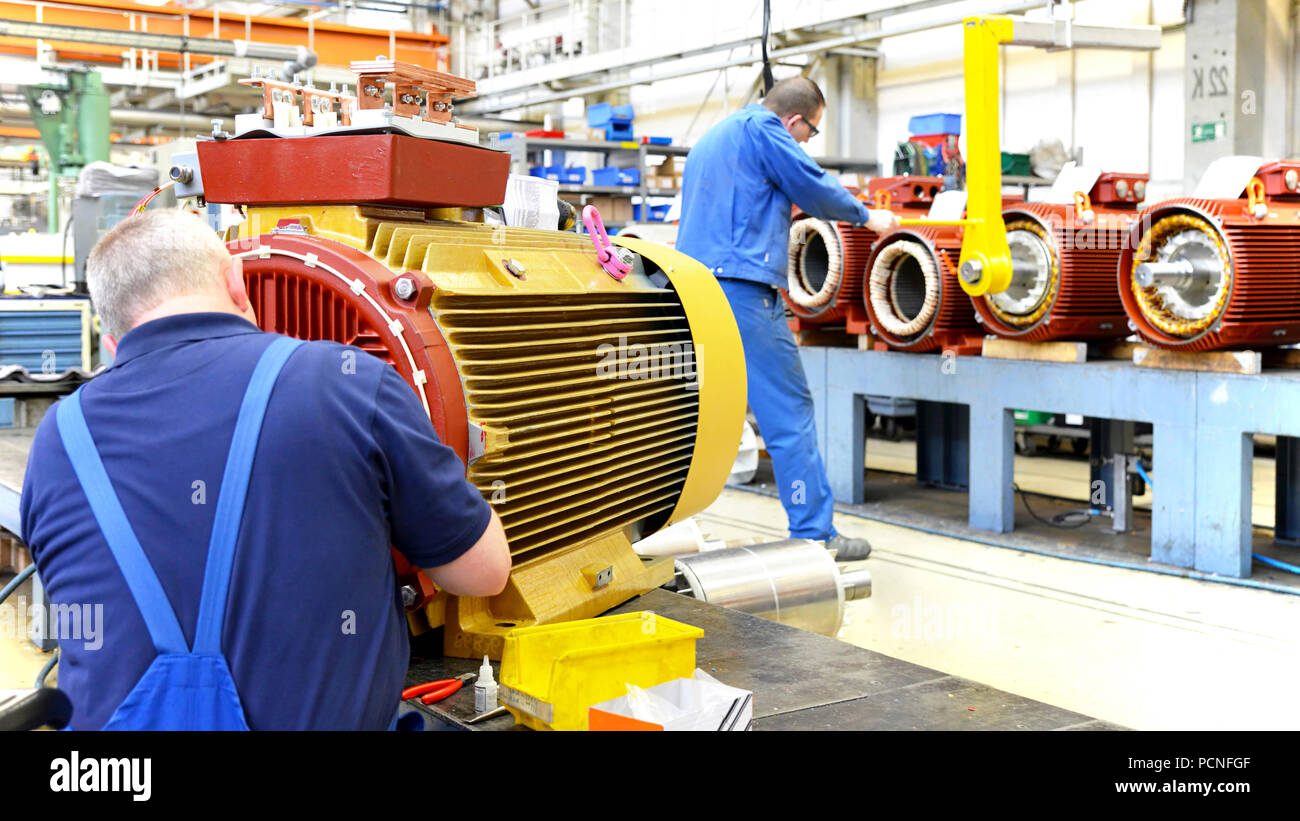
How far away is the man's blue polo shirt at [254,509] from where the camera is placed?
117 cm

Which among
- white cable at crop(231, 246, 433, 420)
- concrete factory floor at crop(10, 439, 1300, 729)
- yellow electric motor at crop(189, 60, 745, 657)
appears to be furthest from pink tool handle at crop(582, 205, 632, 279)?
concrete factory floor at crop(10, 439, 1300, 729)

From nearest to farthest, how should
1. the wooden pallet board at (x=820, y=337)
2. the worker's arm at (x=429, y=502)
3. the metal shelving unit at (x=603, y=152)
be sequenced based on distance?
the worker's arm at (x=429, y=502), the wooden pallet board at (x=820, y=337), the metal shelving unit at (x=603, y=152)

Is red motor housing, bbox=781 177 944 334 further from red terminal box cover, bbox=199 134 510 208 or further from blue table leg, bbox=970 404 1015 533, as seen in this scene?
red terminal box cover, bbox=199 134 510 208

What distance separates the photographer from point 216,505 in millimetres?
1170

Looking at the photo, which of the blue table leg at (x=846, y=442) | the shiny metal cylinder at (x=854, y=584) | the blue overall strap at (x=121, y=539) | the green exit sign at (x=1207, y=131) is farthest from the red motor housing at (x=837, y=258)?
the blue overall strap at (x=121, y=539)

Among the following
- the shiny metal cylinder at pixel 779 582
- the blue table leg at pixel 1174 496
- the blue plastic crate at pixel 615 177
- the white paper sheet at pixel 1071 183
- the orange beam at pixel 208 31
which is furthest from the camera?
the blue plastic crate at pixel 615 177

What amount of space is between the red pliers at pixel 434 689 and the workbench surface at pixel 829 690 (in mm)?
13

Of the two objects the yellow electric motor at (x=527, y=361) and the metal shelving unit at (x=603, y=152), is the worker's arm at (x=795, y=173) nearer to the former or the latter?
the yellow electric motor at (x=527, y=361)

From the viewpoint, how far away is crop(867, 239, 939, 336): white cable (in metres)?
4.29

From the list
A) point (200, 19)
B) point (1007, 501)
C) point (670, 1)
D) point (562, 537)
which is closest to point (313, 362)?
point (562, 537)

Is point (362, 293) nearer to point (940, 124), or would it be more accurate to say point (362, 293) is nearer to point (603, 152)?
point (940, 124)

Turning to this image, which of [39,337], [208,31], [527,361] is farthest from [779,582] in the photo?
[208,31]

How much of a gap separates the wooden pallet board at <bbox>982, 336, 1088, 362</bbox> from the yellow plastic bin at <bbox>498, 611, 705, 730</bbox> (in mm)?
2780

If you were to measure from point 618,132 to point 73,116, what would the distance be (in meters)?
3.63
